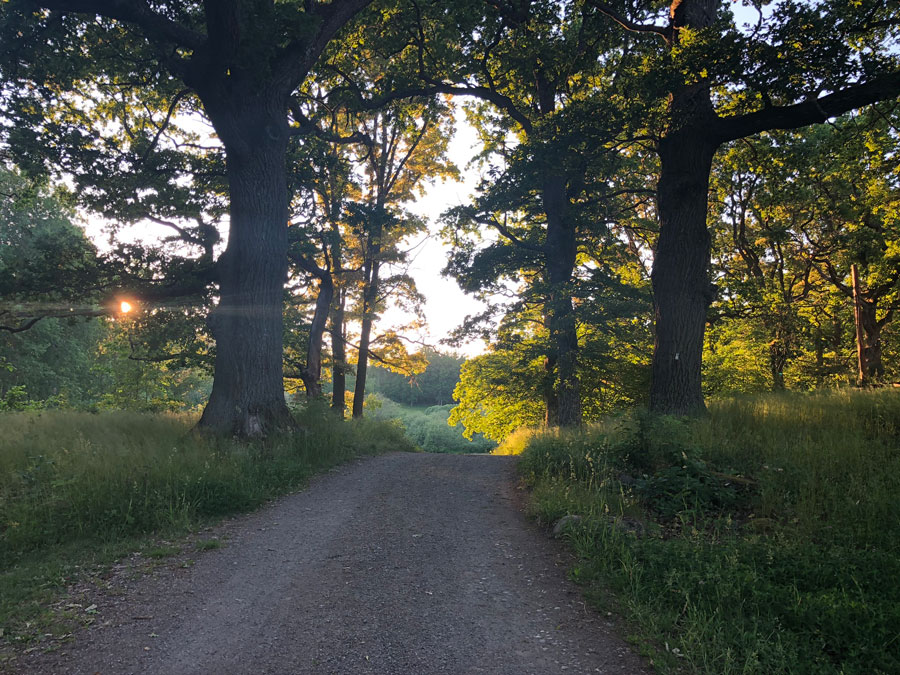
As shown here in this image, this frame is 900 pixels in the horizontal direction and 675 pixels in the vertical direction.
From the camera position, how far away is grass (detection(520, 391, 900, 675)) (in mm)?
3070

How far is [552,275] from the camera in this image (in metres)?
15.3

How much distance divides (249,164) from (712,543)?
10633mm

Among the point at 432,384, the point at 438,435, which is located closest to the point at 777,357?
the point at 438,435

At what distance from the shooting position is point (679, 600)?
363 centimetres

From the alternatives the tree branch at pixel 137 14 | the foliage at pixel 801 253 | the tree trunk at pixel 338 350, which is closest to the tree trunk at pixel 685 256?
the foliage at pixel 801 253

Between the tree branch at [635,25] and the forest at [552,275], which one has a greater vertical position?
the tree branch at [635,25]

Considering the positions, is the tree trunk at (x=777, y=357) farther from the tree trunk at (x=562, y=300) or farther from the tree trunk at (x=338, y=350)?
the tree trunk at (x=338, y=350)

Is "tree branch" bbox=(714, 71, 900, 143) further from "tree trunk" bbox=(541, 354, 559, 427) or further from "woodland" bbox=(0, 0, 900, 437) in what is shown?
"tree trunk" bbox=(541, 354, 559, 427)

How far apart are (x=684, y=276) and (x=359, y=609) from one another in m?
8.29

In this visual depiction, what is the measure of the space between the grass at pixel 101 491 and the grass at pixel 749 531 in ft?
14.6

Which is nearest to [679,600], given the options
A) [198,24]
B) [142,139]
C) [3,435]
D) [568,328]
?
[3,435]

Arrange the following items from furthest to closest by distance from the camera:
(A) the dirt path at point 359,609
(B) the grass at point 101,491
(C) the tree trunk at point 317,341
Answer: (C) the tree trunk at point 317,341 → (B) the grass at point 101,491 → (A) the dirt path at point 359,609

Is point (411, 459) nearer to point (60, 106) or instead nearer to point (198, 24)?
point (198, 24)

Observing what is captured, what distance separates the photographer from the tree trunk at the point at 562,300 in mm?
14109
